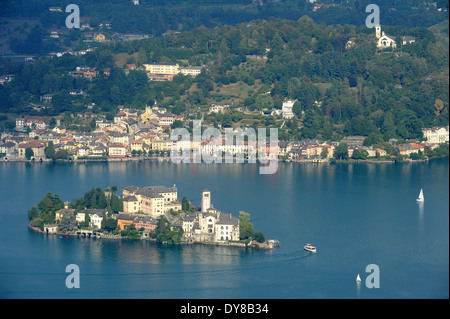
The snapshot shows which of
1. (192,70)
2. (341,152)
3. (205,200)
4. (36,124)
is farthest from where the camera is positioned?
(192,70)

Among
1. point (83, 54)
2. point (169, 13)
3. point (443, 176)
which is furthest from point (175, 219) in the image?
point (169, 13)

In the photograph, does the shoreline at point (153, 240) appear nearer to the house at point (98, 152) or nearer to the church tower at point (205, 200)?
the church tower at point (205, 200)

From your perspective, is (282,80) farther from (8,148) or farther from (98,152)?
(8,148)

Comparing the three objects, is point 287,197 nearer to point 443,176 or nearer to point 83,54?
point 443,176

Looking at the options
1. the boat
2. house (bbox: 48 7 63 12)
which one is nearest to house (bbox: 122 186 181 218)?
the boat

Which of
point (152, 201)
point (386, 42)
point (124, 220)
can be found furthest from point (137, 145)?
point (386, 42)

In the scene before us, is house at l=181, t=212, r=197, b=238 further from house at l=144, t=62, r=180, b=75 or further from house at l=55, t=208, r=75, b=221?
house at l=144, t=62, r=180, b=75
